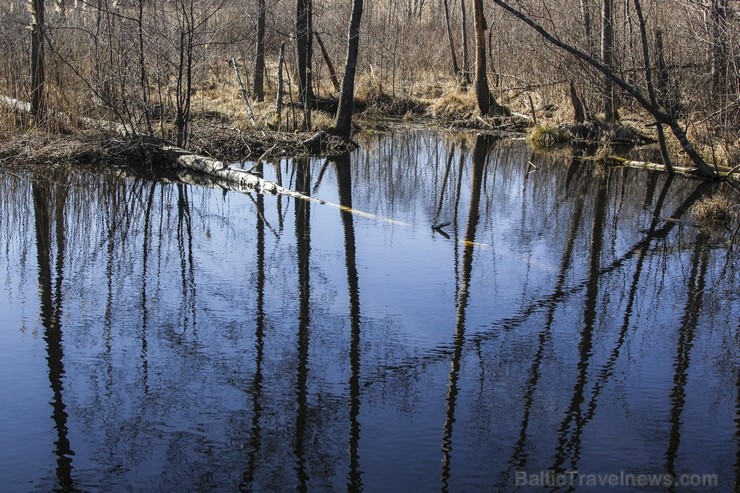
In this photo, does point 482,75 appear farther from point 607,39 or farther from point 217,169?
point 217,169

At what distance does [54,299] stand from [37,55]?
947 centimetres

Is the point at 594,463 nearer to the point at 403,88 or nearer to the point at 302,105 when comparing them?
the point at 302,105

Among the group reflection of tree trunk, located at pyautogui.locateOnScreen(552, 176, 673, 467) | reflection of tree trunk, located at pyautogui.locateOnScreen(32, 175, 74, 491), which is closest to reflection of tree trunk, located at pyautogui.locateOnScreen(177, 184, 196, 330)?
reflection of tree trunk, located at pyautogui.locateOnScreen(32, 175, 74, 491)

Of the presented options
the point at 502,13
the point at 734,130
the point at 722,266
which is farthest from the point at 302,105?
the point at 722,266

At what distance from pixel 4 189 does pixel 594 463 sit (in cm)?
1077

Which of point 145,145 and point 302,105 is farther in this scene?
point 302,105

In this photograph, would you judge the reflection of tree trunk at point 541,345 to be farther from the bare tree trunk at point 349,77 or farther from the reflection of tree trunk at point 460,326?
the bare tree trunk at point 349,77

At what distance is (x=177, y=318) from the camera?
7418 millimetres

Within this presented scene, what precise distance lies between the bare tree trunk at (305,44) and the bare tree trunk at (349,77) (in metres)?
0.73

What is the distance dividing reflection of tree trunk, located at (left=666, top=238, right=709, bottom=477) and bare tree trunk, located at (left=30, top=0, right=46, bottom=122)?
38.6 ft

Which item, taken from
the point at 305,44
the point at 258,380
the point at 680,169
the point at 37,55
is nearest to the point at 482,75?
the point at 305,44

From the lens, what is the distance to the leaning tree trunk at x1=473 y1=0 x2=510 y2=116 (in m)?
23.1

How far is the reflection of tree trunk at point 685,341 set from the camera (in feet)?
17.6

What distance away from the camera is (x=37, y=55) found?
15.7 metres
